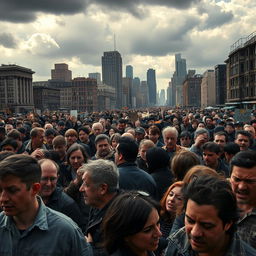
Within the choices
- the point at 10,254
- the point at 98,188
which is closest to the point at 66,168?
the point at 98,188

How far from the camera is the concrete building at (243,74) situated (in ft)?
233

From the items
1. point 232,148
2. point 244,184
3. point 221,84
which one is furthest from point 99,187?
point 221,84

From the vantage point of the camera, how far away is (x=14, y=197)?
316 centimetres

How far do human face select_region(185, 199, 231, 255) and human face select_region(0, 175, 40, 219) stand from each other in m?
1.45

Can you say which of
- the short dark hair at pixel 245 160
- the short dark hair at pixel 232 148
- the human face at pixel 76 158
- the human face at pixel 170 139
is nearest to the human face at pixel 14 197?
the short dark hair at pixel 245 160

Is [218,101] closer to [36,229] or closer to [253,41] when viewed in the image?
[253,41]

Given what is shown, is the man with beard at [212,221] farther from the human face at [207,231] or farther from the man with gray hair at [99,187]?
the man with gray hair at [99,187]

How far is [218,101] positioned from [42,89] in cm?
8165

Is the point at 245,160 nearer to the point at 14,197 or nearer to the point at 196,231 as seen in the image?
the point at 196,231

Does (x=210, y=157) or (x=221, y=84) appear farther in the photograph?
(x=221, y=84)

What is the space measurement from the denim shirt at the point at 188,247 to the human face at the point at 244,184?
3.36 ft

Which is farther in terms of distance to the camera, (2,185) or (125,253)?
(2,185)

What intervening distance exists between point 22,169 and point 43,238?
0.62 m

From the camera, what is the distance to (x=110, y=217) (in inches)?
110
